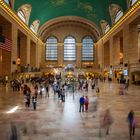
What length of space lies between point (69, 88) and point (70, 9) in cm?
2630

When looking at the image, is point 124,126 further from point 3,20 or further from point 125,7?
point 125,7

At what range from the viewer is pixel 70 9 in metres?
47.4

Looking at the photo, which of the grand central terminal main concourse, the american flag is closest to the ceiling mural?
the grand central terminal main concourse

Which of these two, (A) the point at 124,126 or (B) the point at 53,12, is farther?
(B) the point at 53,12

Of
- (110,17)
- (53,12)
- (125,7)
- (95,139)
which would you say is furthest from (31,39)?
(95,139)

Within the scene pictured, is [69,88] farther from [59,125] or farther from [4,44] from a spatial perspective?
[59,125]

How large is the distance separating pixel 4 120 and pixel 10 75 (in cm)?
2174

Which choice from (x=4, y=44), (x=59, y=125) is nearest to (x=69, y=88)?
(x=4, y=44)

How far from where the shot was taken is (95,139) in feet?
24.2

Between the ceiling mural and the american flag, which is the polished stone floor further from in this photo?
the ceiling mural

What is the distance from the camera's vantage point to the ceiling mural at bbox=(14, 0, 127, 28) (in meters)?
40.4

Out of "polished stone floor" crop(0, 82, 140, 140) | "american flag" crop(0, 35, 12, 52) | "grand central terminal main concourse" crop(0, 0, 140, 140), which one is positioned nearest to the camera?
"polished stone floor" crop(0, 82, 140, 140)

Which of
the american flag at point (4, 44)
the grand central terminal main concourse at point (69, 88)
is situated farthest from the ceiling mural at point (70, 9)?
the american flag at point (4, 44)

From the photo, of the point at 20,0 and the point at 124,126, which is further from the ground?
the point at 20,0
